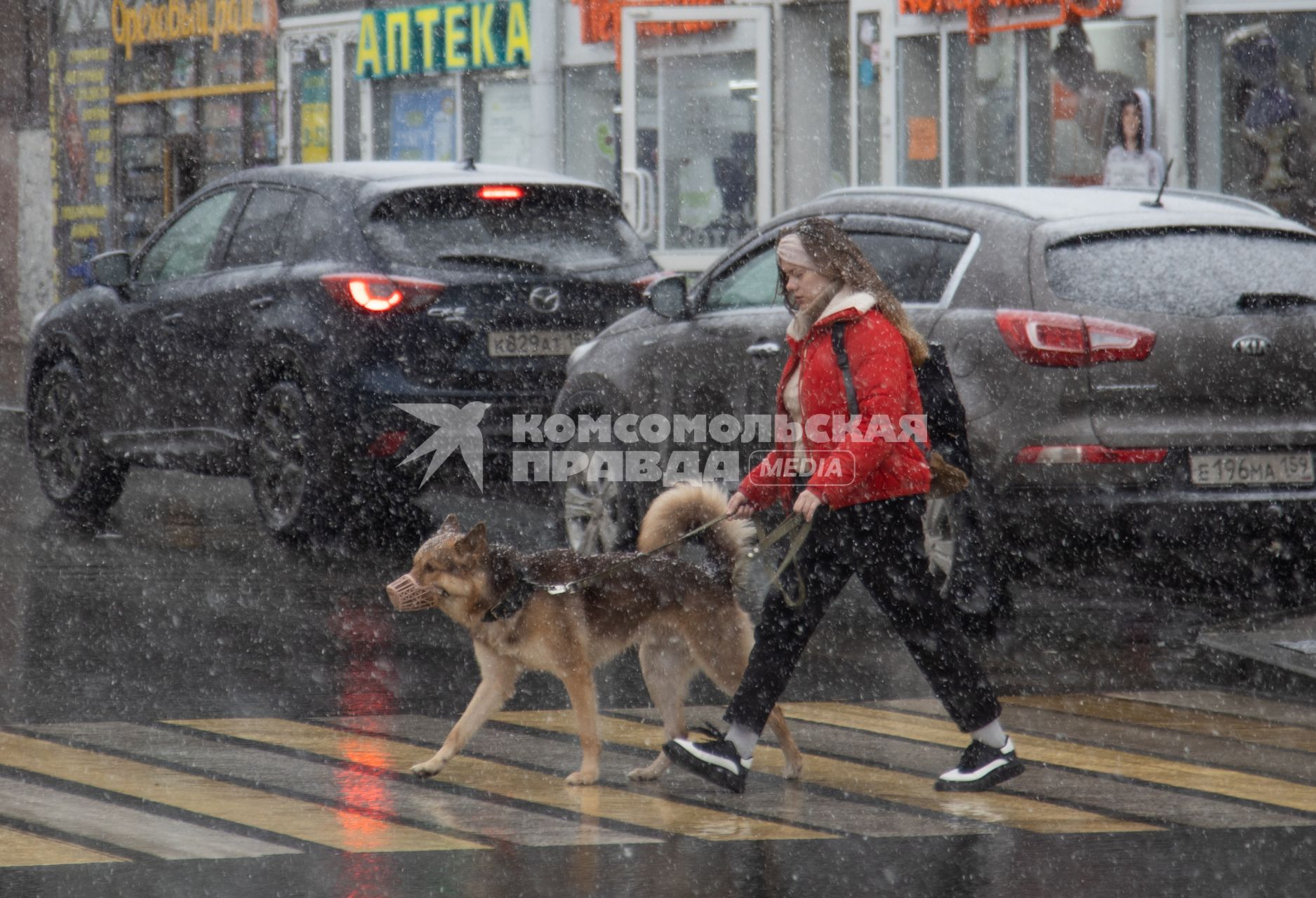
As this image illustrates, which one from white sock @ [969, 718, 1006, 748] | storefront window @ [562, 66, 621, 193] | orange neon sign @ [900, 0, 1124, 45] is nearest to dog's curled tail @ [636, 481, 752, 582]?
white sock @ [969, 718, 1006, 748]

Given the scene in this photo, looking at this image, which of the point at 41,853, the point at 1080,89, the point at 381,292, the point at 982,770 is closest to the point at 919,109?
the point at 1080,89

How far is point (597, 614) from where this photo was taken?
678cm

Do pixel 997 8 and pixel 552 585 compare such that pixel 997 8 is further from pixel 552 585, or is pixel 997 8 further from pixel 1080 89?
pixel 552 585

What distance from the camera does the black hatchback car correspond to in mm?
12258

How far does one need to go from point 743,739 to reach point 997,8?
15.5 metres

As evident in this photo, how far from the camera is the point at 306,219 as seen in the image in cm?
1284

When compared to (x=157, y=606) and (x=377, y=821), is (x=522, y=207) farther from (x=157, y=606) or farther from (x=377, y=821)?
(x=377, y=821)

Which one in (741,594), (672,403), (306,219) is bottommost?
(741,594)

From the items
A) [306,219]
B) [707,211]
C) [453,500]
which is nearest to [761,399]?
[306,219]

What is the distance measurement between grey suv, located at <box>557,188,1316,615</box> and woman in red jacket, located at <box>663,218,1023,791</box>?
2693 mm

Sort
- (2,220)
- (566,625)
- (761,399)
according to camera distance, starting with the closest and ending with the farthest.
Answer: (566,625) < (761,399) < (2,220)

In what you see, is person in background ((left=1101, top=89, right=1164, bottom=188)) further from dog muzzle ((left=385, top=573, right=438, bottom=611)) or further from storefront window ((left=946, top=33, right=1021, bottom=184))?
dog muzzle ((left=385, top=573, right=438, bottom=611))

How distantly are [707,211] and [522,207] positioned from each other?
11366 millimetres

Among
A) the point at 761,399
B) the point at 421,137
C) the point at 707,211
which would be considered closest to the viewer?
the point at 761,399
